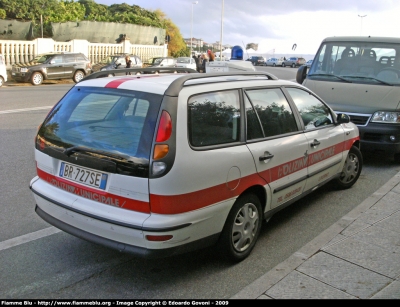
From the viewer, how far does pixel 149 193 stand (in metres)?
3.38

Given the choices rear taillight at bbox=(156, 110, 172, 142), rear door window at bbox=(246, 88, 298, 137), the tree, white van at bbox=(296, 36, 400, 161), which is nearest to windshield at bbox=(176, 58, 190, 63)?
the tree

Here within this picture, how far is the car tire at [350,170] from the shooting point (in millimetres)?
6280

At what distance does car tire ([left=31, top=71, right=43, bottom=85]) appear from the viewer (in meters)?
23.3

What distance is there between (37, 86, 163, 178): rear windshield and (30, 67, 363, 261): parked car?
0.03 ft

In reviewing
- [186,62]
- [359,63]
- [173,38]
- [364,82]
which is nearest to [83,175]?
[364,82]

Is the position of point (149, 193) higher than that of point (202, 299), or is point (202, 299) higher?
point (149, 193)

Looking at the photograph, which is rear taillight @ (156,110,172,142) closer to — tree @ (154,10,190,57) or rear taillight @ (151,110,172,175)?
rear taillight @ (151,110,172,175)

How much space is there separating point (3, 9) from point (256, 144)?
39511 mm

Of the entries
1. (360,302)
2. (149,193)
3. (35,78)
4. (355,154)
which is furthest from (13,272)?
(35,78)

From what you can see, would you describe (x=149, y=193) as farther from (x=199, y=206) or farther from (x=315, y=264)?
(x=315, y=264)

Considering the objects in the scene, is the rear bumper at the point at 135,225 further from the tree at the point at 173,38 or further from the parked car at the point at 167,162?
the tree at the point at 173,38

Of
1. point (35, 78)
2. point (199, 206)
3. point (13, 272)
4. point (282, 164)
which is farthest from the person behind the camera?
point (35, 78)

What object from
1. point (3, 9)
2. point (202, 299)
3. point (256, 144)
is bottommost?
point (202, 299)

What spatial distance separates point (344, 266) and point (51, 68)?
2271 cm
